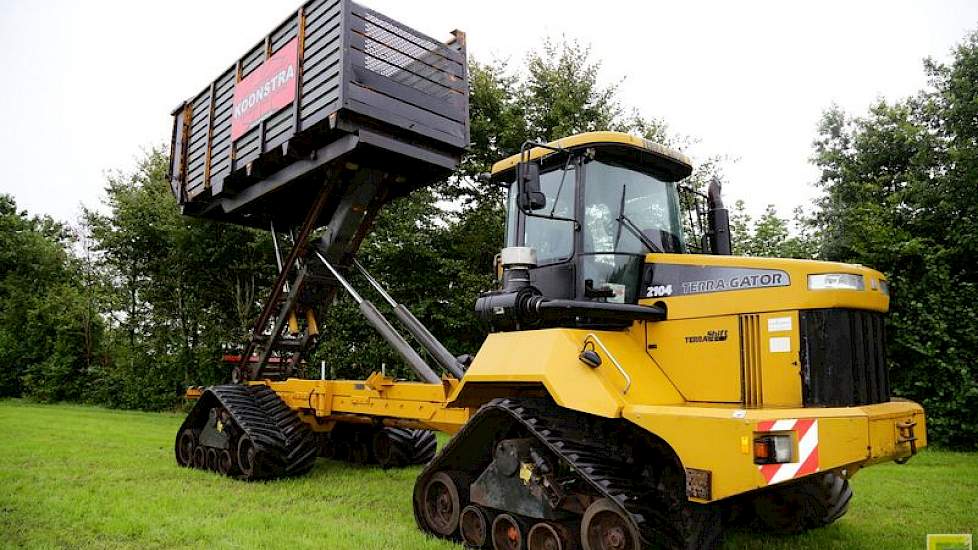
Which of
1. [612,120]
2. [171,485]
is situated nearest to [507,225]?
[171,485]

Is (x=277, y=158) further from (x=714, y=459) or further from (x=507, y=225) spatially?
(x=714, y=459)

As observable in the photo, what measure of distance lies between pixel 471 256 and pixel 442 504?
10.5m

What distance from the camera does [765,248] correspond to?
1557cm

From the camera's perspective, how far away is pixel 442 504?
5781mm

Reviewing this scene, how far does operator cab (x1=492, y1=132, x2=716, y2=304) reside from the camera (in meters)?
5.30

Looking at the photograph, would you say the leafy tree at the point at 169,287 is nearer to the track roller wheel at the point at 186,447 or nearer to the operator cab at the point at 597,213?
the track roller wheel at the point at 186,447

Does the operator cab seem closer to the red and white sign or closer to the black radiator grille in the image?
the black radiator grille

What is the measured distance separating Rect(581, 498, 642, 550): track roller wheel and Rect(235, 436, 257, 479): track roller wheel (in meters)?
5.02

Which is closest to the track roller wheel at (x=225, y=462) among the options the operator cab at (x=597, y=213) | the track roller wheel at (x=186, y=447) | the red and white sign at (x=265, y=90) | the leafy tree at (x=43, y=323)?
the track roller wheel at (x=186, y=447)

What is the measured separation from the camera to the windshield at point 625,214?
17.7 ft

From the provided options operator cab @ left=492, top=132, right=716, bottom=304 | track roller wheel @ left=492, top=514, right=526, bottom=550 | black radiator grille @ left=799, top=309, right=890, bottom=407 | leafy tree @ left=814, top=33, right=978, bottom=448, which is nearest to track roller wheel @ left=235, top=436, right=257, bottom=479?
track roller wheel @ left=492, top=514, right=526, bottom=550

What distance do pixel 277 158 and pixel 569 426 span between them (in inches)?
217

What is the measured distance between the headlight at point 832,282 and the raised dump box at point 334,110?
4.83 metres

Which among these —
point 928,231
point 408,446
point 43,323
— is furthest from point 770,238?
point 43,323
